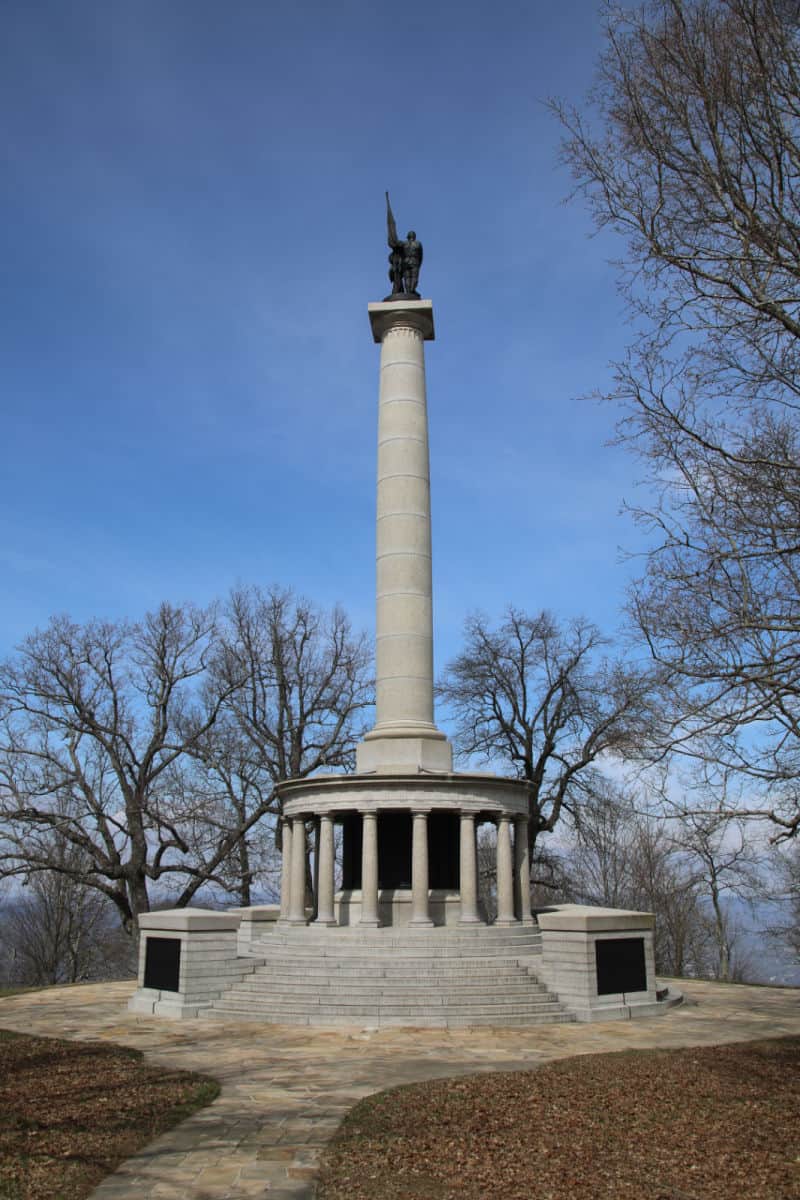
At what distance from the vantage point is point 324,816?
23359 millimetres

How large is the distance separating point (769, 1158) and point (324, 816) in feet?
51.4

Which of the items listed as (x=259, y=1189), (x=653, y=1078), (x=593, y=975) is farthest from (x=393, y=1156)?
(x=593, y=975)

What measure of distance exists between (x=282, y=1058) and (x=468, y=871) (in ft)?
30.1

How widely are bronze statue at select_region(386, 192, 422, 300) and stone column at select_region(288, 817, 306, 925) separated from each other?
1642 centimetres

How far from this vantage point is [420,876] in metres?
22.1

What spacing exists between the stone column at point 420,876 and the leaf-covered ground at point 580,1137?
9.38m

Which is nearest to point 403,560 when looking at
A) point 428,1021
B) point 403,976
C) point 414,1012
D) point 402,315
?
point 402,315

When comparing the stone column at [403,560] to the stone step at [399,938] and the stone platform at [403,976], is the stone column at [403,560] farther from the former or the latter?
the stone platform at [403,976]

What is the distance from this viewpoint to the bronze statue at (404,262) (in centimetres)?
2939

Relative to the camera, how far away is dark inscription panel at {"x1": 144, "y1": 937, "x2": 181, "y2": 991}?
19.6m

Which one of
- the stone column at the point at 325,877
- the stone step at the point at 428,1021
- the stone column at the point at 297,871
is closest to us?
the stone step at the point at 428,1021

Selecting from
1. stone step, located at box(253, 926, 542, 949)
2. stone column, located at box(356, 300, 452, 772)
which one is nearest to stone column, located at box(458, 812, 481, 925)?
stone step, located at box(253, 926, 542, 949)

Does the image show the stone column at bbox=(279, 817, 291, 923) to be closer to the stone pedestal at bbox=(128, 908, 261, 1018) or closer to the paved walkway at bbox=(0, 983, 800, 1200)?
the stone pedestal at bbox=(128, 908, 261, 1018)

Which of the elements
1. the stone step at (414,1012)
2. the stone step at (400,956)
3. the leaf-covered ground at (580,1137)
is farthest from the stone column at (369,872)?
the leaf-covered ground at (580,1137)
